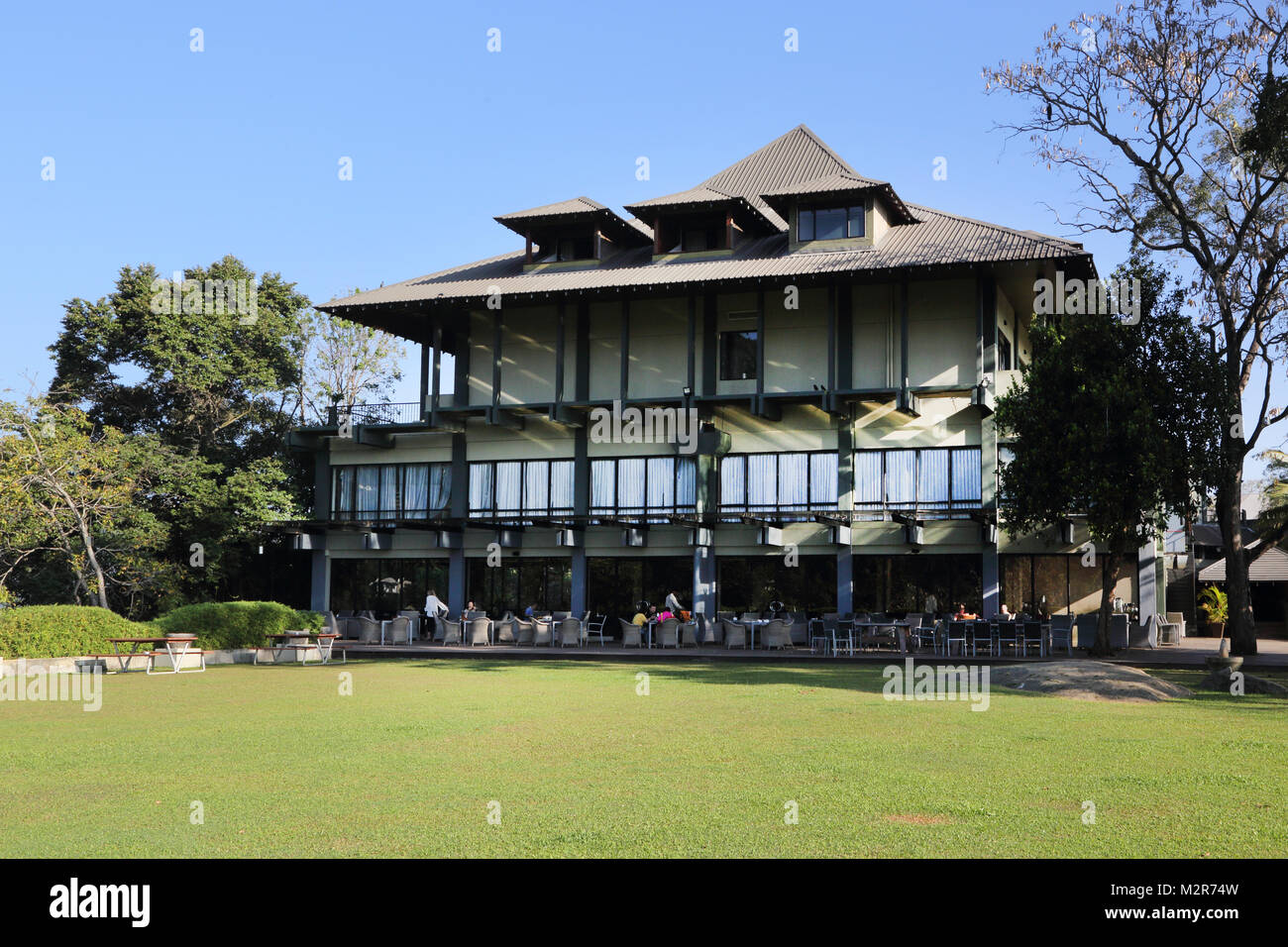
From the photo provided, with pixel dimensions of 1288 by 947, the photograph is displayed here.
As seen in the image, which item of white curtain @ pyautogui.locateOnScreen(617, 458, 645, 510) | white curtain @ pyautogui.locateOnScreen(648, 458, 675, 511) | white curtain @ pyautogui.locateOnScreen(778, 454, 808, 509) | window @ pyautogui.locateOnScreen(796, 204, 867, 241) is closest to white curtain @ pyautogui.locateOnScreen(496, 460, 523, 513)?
white curtain @ pyautogui.locateOnScreen(617, 458, 645, 510)

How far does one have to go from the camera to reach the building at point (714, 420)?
105ft

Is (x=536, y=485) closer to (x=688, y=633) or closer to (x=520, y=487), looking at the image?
(x=520, y=487)

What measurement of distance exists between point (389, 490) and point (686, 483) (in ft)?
34.8

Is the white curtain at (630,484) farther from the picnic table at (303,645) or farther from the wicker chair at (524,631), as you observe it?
the picnic table at (303,645)

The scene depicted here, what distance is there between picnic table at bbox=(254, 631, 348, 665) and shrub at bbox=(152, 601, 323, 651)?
0.63 meters

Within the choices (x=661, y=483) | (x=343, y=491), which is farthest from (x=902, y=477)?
(x=343, y=491)

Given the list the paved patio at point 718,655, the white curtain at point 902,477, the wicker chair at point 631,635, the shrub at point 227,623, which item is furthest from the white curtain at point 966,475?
the shrub at point 227,623

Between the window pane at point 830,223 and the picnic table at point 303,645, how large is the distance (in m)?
18.4

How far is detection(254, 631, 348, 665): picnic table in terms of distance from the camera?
25.3 metres

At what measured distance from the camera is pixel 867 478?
32906mm

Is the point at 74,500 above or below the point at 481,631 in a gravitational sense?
above

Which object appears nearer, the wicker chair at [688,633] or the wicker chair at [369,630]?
the wicker chair at [688,633]
